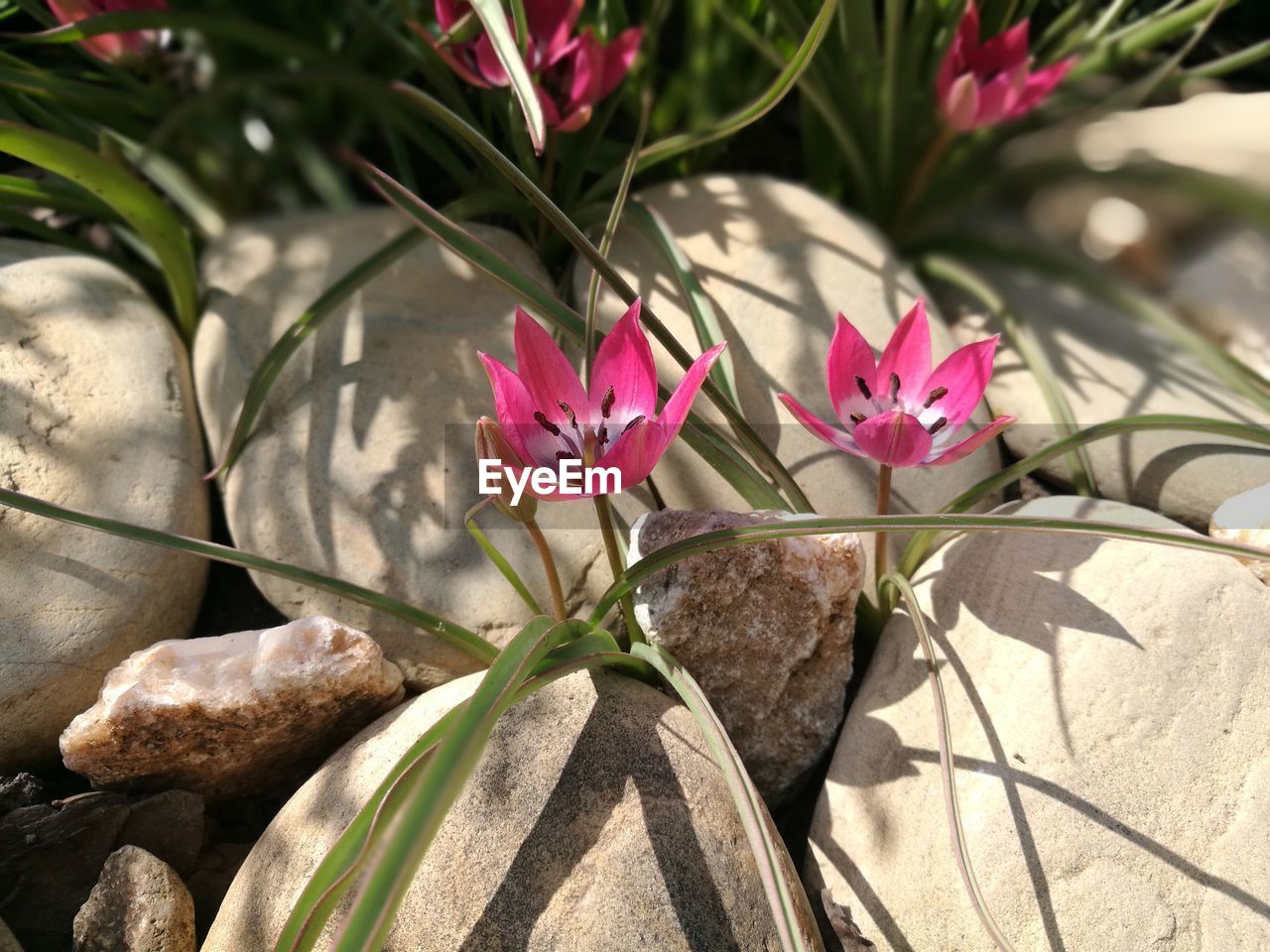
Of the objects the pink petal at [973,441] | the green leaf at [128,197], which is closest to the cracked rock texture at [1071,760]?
the pink petal at [973,441]

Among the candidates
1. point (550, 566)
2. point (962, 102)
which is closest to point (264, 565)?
point (550, 566)

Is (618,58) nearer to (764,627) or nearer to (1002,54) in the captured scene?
(1002,54)

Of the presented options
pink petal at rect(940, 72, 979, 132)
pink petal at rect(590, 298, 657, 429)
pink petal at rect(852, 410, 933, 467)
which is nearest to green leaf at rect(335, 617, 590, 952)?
pink petal at rect(590, 298, 657, 429)

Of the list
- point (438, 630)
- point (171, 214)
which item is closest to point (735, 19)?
point (171, 214)

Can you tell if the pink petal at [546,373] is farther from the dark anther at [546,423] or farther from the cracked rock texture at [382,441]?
the cracked rock texture at [382,441]

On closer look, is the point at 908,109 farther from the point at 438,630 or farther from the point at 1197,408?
the point at 438,630

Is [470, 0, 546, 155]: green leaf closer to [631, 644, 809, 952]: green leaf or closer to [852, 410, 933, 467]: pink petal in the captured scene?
[852, 410, 933, 467]: pink petal
